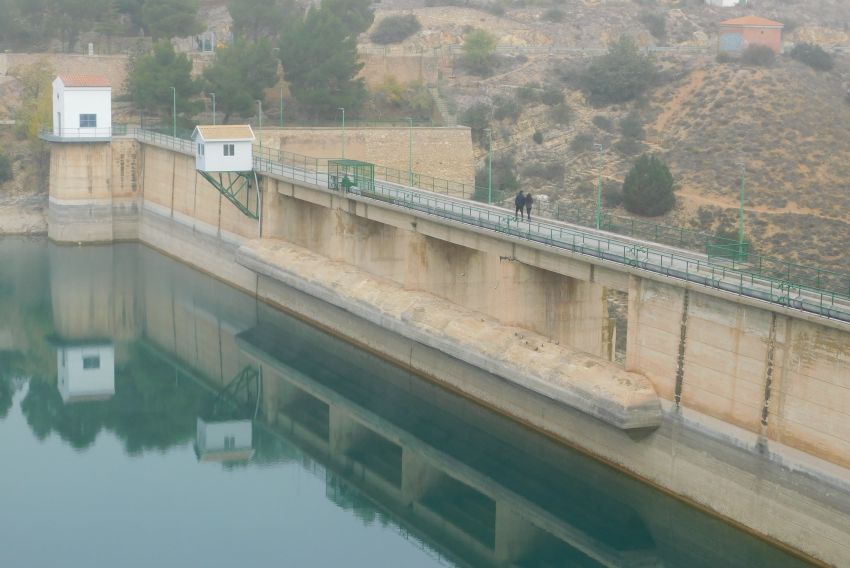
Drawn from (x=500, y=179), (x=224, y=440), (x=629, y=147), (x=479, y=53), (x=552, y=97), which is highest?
(x=479, y=53)

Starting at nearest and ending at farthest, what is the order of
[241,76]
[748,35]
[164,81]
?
[164,81]
[241,76]
[748,35]

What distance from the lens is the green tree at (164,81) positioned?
69938 millimetres

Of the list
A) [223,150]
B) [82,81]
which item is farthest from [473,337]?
[82,81]

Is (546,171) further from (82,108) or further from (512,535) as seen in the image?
(512,535)

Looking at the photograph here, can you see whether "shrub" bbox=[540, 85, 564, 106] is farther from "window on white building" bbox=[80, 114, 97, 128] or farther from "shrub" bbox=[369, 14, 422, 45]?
"window on white building" bbox=[80, 114, 97, 128]

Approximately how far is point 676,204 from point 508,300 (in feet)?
81.6

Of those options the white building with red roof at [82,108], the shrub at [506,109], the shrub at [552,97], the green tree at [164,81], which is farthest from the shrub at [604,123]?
the white building with red roof at [82,108]

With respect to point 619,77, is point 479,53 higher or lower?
higher

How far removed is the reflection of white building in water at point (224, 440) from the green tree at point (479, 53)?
4632 cm

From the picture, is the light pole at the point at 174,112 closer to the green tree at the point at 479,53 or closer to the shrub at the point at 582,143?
the green tree at the point at 479,53

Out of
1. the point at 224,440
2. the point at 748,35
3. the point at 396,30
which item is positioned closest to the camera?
the point at 224,440

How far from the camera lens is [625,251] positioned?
34.0m

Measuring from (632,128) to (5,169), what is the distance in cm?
3374

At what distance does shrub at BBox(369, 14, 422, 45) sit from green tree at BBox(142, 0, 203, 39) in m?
14.9
